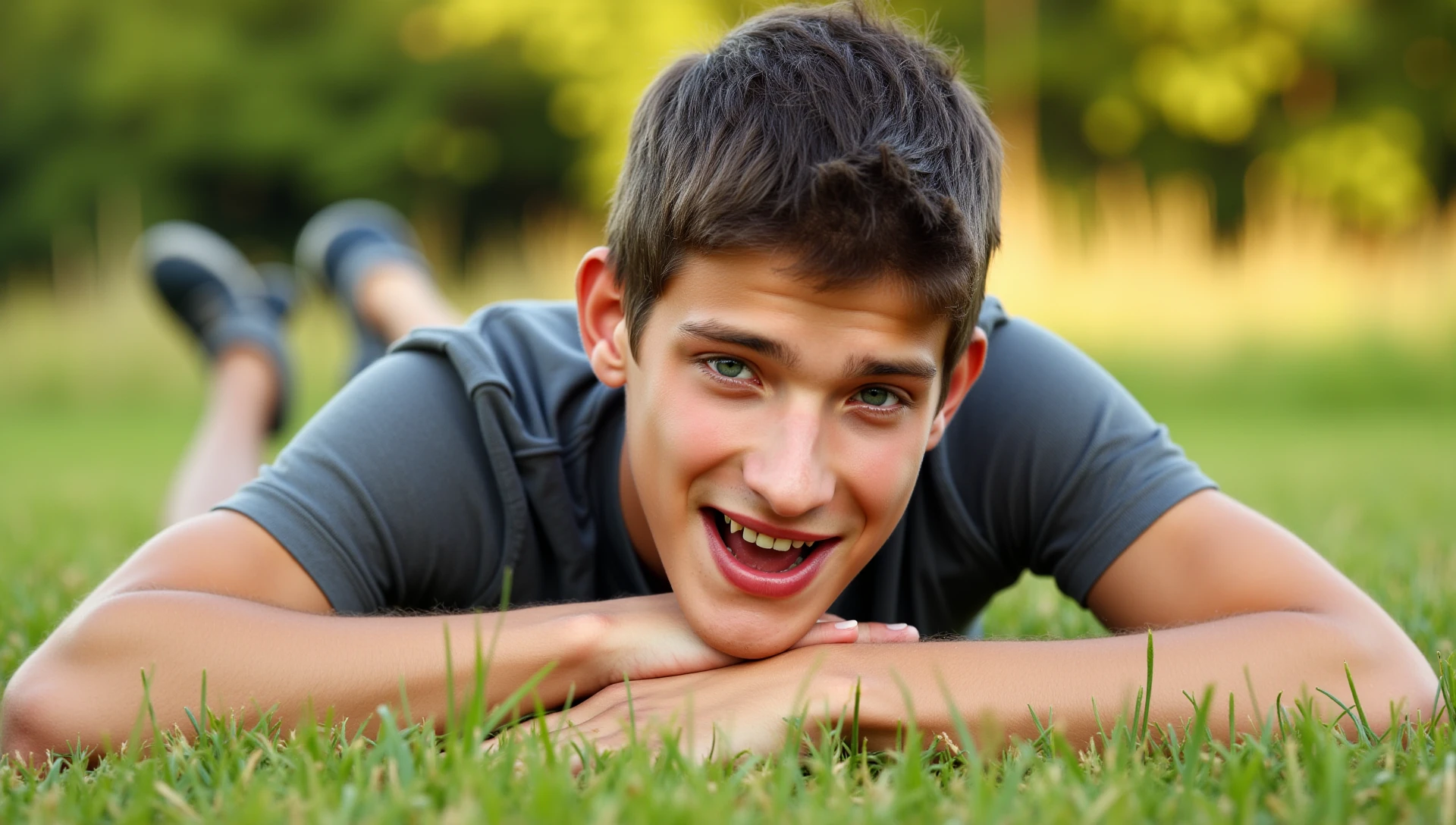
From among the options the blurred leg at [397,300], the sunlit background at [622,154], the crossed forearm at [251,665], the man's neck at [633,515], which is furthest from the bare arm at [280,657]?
Answer: the blurred leg at [397,300]

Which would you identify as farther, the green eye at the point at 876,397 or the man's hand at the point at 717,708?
the green eye at the point at 876,397

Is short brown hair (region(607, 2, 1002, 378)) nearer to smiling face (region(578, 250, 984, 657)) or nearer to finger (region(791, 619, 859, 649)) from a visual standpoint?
smiling face (region(578, 250, 984, 657))

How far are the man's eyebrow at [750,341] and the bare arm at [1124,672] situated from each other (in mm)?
425

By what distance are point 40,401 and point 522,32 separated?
39.8ft

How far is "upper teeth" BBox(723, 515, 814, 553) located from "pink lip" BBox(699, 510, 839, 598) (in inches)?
0.7

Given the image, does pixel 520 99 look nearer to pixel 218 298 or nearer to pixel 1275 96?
pixel 1275 96

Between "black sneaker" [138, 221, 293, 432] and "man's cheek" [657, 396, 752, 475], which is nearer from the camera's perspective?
"man's cheek" [657, 396, 752, 475]

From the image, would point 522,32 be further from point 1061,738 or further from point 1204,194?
point 1061,738

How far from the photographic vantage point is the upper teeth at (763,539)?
194 cm

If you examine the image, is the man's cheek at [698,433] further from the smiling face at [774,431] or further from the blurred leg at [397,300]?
the blurred leg at [397,300]

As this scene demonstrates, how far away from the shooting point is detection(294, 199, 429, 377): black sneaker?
514 centimetres

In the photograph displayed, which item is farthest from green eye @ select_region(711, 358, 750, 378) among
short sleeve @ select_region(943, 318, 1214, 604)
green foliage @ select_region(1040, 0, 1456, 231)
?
green foliage @ select_region(1040, 0, 1456, 231)

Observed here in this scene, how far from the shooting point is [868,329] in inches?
74.5

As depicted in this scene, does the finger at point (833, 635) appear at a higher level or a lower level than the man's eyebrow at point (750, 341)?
lower
